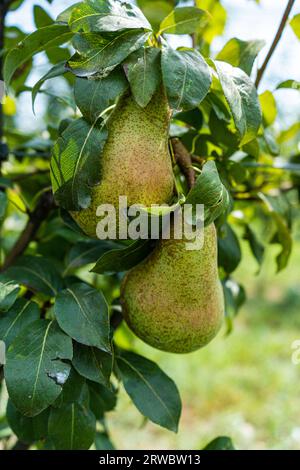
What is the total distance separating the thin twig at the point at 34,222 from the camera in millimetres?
885

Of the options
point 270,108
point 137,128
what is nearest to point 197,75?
point 137,128

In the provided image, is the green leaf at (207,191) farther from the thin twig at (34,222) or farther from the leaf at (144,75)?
the thin twig at (34,222)

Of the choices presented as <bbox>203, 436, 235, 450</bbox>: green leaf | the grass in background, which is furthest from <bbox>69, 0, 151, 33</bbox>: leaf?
the grass in background

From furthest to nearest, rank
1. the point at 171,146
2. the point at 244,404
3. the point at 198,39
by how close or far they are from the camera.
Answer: the point at 244,404
the point at 198,39
the point at 171,146

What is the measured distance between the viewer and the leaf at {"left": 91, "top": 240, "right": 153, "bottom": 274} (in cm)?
67

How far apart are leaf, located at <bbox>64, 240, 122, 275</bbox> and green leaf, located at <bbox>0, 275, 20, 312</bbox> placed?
0.51ft

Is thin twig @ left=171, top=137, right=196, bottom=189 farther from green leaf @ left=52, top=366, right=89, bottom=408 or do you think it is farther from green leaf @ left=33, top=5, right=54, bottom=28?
green leaf @ left=33, top=5, right=54, bottom=28

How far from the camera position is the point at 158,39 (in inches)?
26.1

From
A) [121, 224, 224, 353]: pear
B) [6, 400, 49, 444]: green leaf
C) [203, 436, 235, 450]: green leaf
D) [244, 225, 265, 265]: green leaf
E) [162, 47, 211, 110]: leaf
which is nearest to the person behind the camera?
[162, 47, 211, 110]: leaf

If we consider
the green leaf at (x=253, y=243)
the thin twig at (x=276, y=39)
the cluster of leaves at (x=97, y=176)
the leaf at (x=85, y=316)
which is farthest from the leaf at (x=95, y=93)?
the green leaf at (x=253, y=243)

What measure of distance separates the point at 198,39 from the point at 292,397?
6.25ft

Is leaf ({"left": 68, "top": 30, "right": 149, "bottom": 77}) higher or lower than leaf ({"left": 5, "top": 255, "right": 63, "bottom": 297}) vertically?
higher

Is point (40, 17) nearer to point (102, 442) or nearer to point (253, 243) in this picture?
point (253, 243)
